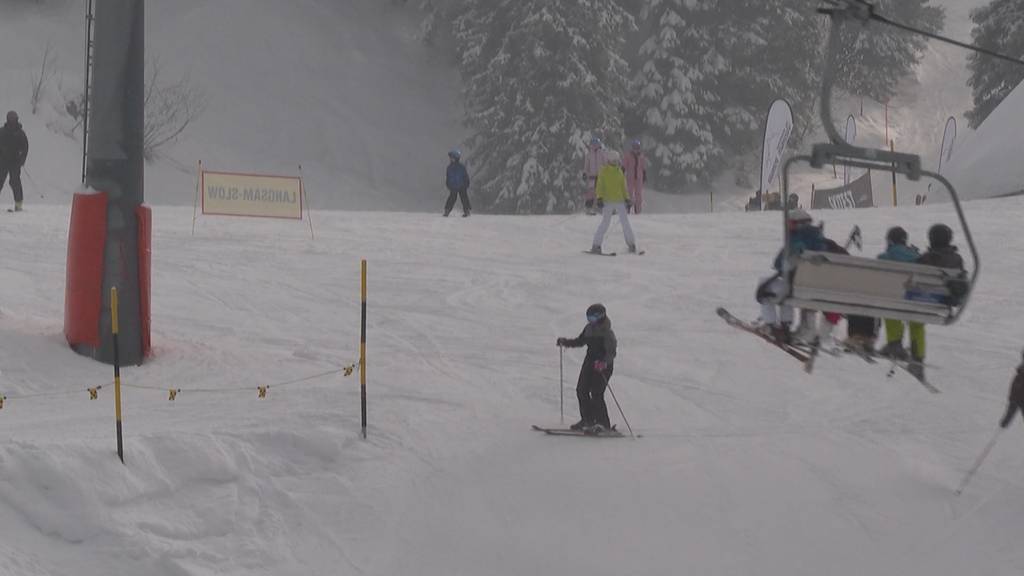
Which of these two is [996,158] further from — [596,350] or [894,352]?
[596,350]

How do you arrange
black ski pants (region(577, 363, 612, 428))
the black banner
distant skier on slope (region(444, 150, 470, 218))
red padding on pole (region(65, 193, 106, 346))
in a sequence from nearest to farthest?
black ski pants (region(577, 363, 612, 428))
red padding on pole (region(65, 193, 106, 346))
distant skier on slope (region(444, 150, 470, 218))
the black banner

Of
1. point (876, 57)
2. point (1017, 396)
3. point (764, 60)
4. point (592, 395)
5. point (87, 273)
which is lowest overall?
point (592, 395)

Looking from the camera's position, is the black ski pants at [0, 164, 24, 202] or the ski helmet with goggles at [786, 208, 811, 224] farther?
the black ski pants at [0, 164, 24, 202]

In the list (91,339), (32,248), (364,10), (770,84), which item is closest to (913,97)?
(770,84)

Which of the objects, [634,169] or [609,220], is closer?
[609,220]

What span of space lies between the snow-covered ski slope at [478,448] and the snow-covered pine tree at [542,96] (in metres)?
20.2

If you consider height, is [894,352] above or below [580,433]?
above

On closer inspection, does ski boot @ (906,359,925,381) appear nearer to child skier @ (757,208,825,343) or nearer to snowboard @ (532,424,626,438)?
child skier @ (757,208,825,343)

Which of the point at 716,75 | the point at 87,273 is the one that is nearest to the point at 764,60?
the point at 716,75

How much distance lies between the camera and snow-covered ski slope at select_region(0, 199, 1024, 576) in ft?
27.9

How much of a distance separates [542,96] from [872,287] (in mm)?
29483

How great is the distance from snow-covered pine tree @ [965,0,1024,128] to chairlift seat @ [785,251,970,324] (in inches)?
1359

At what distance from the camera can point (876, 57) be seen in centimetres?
4600

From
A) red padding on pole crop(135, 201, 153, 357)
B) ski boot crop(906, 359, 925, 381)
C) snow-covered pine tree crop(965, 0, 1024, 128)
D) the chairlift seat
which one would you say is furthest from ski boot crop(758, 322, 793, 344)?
snow-covered pine tree crop(965, 0, 1024, 128)
